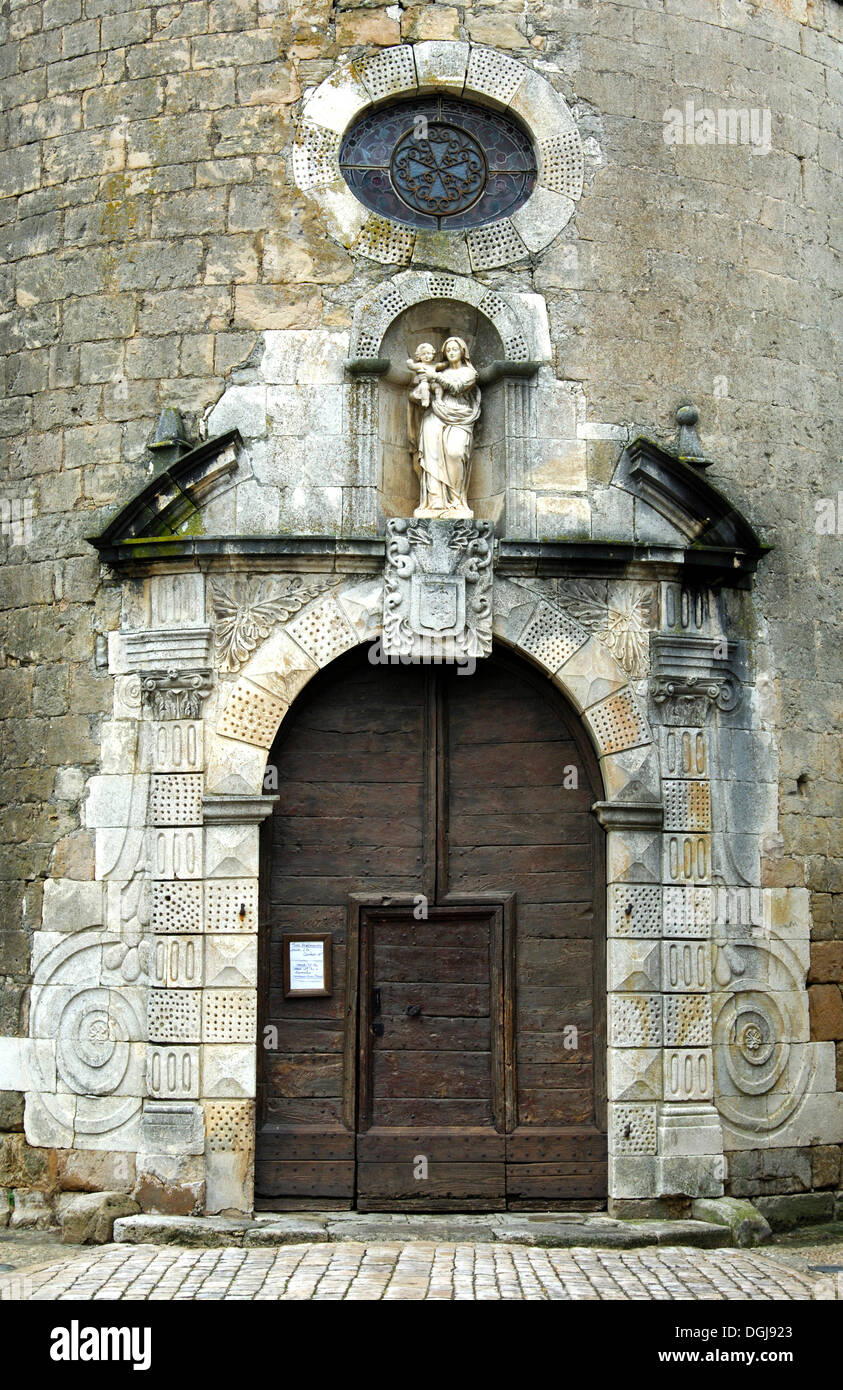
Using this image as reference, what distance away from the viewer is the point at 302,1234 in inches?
327

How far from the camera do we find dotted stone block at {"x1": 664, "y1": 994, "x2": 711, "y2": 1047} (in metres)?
8.91

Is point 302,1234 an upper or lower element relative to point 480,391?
lower

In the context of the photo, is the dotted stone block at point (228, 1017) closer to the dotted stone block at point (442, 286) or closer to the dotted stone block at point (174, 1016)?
the dotted stone block at point (174, 1016)

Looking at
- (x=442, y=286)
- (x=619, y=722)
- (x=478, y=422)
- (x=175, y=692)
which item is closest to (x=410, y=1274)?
(x=619, y=722)

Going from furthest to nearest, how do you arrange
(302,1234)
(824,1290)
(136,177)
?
(136,177) < (302,1234) < (824,1290)

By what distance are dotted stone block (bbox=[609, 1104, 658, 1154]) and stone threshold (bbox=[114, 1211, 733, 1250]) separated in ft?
1.27

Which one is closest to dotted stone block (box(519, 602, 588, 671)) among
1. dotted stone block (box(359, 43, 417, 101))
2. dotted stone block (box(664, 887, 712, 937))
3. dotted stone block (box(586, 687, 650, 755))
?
dotted stone block (box(586, 687, 650, 755))

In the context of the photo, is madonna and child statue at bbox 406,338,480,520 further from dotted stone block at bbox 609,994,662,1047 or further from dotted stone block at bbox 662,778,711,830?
dotted stone block at bbox 609,994,662,1047

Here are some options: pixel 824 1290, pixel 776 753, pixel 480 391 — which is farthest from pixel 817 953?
pixel 480 391

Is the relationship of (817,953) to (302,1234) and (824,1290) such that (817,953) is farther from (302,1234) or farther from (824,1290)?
(302,1234)

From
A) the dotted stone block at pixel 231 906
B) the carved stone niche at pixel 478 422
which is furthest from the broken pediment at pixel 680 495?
the dotted stone block at pixel 231 906

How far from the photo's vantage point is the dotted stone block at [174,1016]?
8.72 metres

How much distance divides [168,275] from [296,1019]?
423cm

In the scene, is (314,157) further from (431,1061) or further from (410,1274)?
(410,1274)
